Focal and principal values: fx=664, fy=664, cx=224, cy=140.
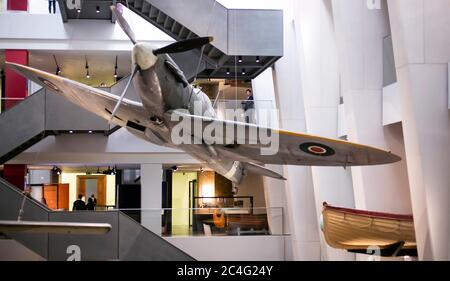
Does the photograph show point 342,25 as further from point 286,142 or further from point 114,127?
point 114,127

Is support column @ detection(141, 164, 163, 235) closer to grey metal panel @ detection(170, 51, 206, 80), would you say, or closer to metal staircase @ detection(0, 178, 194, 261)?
grey metal panel @ detection(170, 51, 206, 80)

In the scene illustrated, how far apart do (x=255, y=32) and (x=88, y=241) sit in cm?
524

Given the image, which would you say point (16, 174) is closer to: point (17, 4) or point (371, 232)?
point (17, 4)

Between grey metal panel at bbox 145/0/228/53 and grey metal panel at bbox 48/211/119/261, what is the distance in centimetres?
418

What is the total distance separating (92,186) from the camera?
22484 mm

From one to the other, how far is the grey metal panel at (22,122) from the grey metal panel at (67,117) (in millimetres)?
154

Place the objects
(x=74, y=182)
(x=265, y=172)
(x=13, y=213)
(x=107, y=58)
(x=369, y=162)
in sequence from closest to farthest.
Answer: (x=369, y=162)
(x=265, y=172)
(x=13, y=213)
(x=107, y=58)
(x=74, y=182)

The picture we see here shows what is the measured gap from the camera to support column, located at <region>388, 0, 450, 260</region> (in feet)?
26.3

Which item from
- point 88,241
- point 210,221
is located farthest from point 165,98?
point 210,221

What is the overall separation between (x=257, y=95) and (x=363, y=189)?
8.55m

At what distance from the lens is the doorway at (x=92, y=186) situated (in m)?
22.1

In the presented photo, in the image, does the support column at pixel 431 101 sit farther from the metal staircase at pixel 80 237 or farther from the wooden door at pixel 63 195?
the wooden door at pixel 63 195

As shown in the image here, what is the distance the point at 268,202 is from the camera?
18.9 metres
